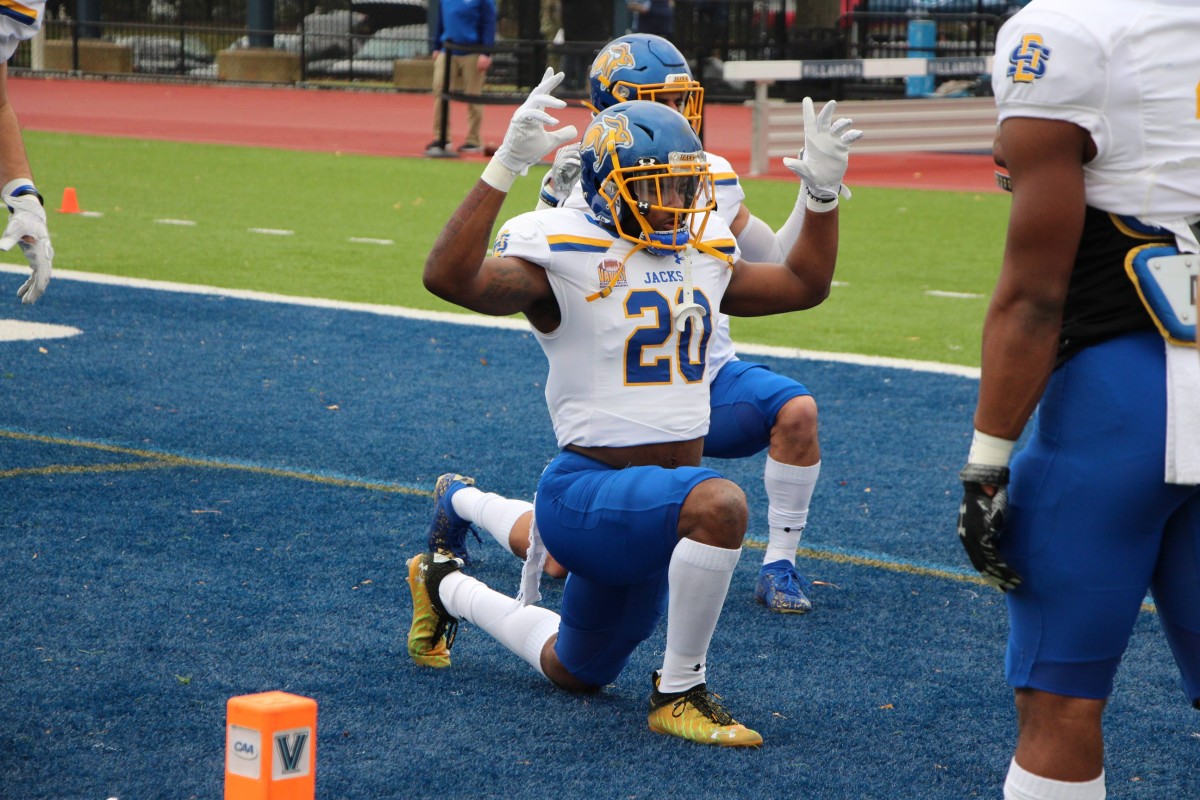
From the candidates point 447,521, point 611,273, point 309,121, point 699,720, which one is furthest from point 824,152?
point 309,121

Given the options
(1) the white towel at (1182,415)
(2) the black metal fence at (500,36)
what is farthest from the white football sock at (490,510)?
(2) the black metal fence at (500,36)

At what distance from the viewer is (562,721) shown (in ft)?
12.3

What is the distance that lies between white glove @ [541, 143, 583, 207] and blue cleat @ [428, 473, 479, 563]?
2.95 feet

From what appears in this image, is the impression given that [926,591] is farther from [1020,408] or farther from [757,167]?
[757,167]

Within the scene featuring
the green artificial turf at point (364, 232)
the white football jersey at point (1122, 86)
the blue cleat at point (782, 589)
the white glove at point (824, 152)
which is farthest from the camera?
the green artificial turf at point (364, 232)

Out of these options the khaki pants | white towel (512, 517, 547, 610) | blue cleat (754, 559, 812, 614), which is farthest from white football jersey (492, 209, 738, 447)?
the khaki pants

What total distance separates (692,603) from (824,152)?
1.15 metres

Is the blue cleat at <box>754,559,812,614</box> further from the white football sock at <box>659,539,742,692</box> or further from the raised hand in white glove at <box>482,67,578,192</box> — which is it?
the raised hand in white glove at <box>482,67,578,192</box>

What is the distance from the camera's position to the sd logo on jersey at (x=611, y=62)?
484 cm

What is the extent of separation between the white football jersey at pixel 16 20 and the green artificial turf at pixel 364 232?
4.93m

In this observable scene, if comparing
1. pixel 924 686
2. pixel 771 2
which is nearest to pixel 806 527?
pixel 924 686

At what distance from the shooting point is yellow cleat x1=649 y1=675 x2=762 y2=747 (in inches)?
142

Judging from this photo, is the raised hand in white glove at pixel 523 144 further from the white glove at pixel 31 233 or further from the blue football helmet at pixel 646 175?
the white glove at pixel 31 233

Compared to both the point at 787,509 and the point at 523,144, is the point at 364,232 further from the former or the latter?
the point at 523,144
